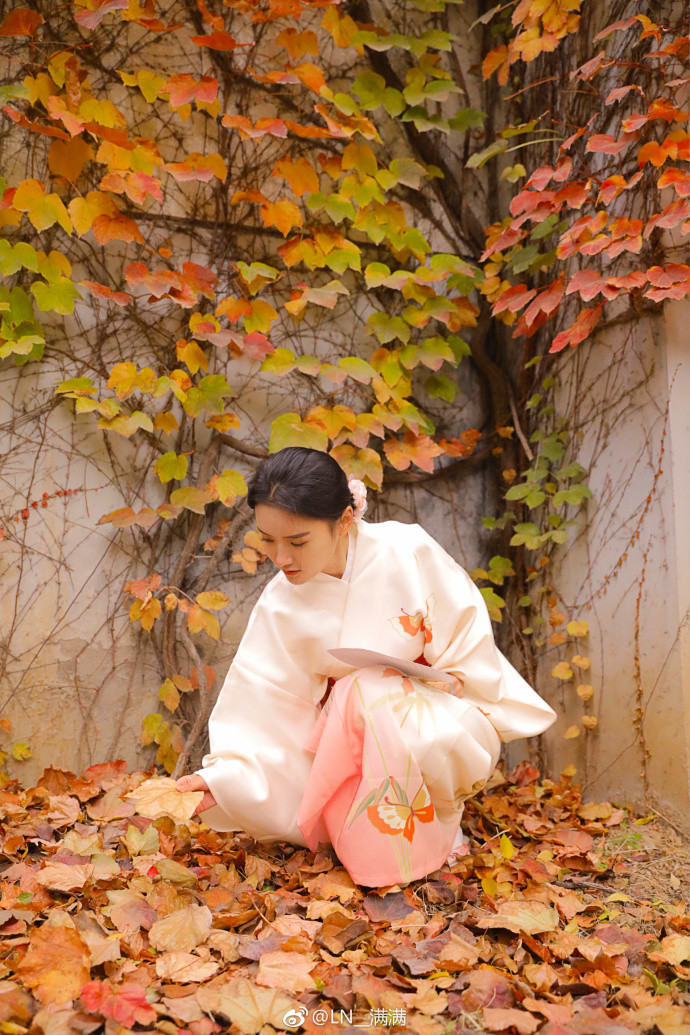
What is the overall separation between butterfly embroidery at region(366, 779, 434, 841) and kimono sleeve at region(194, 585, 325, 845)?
257mm

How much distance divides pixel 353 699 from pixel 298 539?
1.27 ft

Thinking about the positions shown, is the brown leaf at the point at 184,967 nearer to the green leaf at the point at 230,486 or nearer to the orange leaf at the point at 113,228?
the green leaf at the point at 230,486

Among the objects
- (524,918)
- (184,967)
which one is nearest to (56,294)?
(184,967)

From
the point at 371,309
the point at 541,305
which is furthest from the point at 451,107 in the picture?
the point at 541,305

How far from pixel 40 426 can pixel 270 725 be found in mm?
1195

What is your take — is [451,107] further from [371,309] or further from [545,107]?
[371,309]

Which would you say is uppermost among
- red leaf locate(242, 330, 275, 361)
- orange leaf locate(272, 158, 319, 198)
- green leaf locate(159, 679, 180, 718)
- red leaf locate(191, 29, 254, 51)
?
red leaf locate(191, 29, 254, 51)

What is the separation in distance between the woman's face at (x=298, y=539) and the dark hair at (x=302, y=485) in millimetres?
19

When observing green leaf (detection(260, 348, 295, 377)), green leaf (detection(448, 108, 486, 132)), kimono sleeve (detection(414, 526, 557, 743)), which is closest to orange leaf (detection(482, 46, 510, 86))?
green leaf (detection(448, 108, 486, 132))

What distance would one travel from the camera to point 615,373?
226 centimetres

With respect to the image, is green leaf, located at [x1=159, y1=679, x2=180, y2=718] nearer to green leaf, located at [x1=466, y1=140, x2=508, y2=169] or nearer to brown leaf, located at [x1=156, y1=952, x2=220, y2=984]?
brown leaf, located at [x1=156, y1=952, x2=220, y2=984]

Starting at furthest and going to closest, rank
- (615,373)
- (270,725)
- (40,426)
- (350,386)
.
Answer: (350,386), (40,426), (615,373), (270,725)

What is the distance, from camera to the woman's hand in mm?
1762

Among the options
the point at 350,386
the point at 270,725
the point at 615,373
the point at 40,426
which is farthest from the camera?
the point at 350,386
